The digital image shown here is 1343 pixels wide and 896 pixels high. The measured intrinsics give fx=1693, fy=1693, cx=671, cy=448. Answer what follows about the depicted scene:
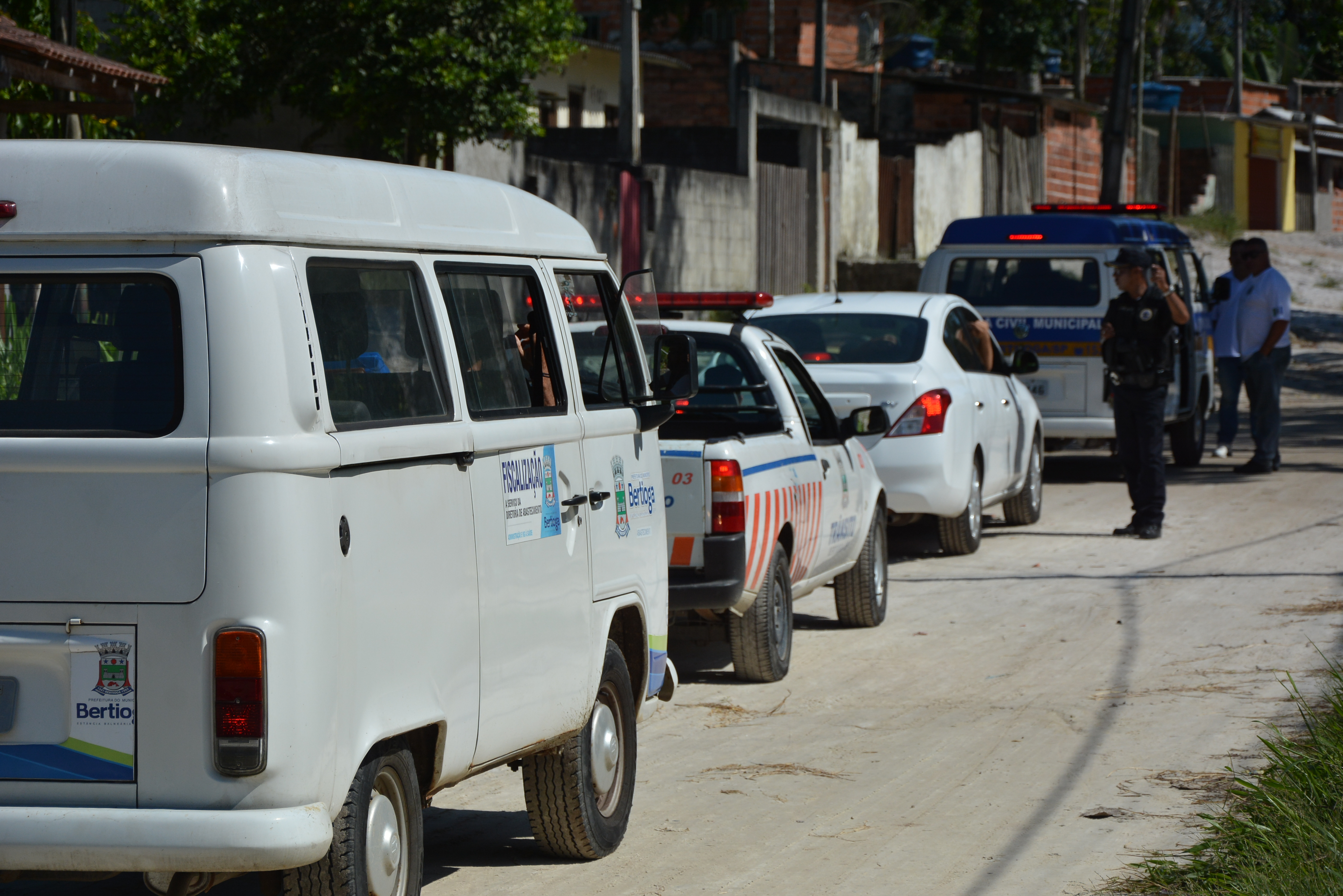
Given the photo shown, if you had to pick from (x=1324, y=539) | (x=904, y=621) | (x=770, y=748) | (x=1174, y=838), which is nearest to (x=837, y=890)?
(x=1174, y=838)

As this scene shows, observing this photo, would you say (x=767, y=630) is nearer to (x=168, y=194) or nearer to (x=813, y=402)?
(x=813, y=402)

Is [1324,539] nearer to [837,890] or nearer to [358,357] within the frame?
[837,890]

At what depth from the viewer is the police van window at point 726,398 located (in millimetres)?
8367

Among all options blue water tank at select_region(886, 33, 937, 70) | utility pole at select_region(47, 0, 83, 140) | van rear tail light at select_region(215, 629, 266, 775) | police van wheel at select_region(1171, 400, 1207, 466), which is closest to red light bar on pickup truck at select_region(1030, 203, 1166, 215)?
police van wheel at select_region(1171, 400, 1207, 466)

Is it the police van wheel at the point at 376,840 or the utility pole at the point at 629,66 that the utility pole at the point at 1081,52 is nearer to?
the utility pole at the point at 629,66

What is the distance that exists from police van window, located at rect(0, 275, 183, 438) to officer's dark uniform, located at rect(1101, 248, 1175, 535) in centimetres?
962

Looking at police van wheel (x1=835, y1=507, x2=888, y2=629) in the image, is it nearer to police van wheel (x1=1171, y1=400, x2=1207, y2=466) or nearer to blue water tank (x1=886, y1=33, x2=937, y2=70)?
police van wheel (x1=1171, y1=400, x2=1207, y2=466)

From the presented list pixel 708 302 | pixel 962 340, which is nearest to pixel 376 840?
pixel 708 302

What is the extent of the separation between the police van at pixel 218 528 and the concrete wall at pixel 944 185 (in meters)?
28.8

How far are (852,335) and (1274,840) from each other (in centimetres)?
669

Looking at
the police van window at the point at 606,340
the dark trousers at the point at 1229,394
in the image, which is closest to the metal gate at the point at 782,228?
the dark trousers at the point at 1229,394

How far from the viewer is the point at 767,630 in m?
7.96

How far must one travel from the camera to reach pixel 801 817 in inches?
233

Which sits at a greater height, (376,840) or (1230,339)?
(1230,339)
